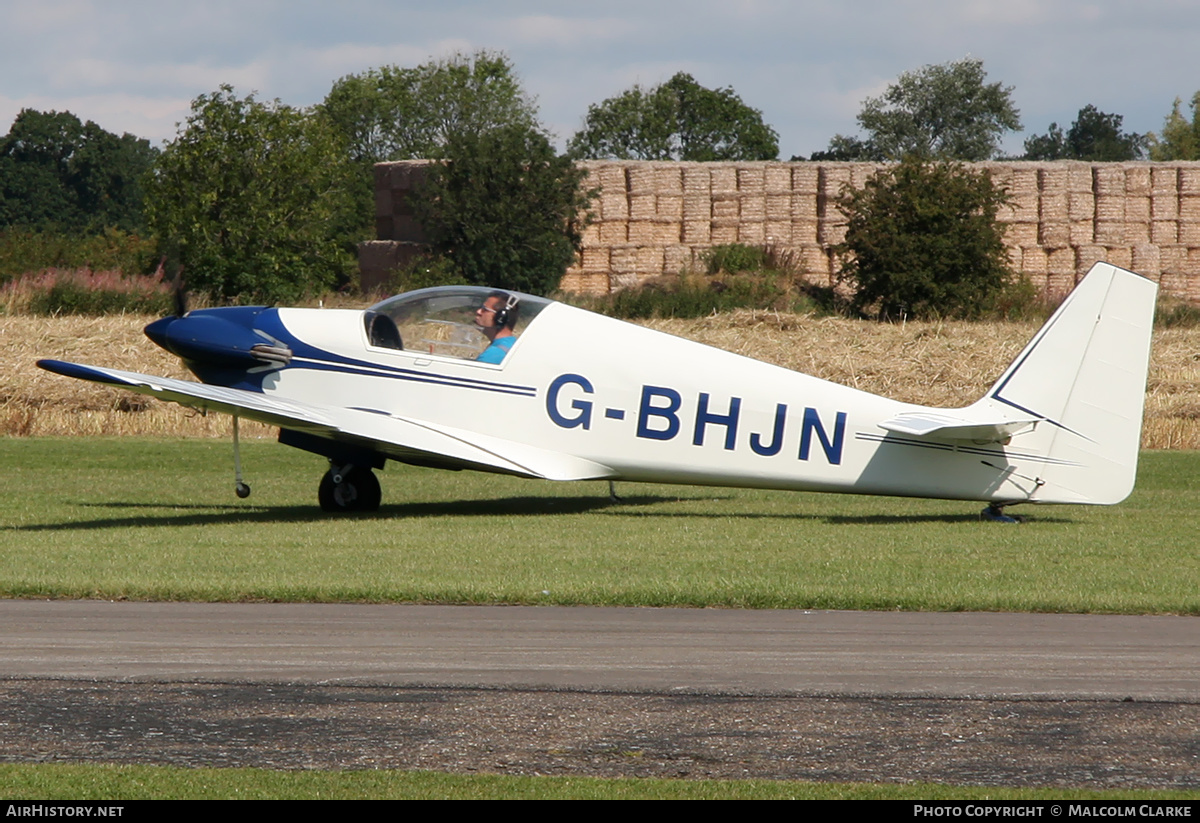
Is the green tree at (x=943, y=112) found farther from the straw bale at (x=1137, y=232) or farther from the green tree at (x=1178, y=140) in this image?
the straw bale at (x=1137, y=232)

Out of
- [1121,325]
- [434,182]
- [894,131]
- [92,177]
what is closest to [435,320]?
[1121,325]

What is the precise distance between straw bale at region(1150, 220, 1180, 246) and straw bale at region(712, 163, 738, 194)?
1259 cm

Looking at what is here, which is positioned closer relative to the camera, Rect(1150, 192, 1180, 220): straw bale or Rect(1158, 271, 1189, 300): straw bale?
Rect(1158, 271, 1189, 300): straw bale

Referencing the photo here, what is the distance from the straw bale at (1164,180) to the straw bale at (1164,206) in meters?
0.12

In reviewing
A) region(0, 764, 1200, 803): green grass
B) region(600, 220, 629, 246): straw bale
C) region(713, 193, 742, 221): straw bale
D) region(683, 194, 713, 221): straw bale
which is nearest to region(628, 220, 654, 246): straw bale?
region(600, 220, 629, 246): straw bale

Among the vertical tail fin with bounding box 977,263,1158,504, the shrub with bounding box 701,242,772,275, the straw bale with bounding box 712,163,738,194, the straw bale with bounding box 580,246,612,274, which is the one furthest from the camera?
the straw bale with bounding box 712,163,738,194

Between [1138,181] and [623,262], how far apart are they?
15.7 m

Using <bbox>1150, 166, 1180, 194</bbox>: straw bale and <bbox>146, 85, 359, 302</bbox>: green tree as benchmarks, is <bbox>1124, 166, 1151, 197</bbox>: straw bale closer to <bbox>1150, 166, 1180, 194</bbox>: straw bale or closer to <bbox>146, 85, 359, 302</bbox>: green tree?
<bbox>1150, 166, 1180, 194</bbox>: straw bale

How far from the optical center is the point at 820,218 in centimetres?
4138

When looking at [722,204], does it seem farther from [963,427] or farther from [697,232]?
[963,427]

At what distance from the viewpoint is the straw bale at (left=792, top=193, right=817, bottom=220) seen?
A: 41.4 m

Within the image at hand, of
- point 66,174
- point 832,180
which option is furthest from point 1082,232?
point 66,174

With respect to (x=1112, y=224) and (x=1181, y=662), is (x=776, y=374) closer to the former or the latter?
(x=1181, y=662)

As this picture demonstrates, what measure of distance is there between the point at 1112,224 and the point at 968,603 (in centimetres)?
3450
